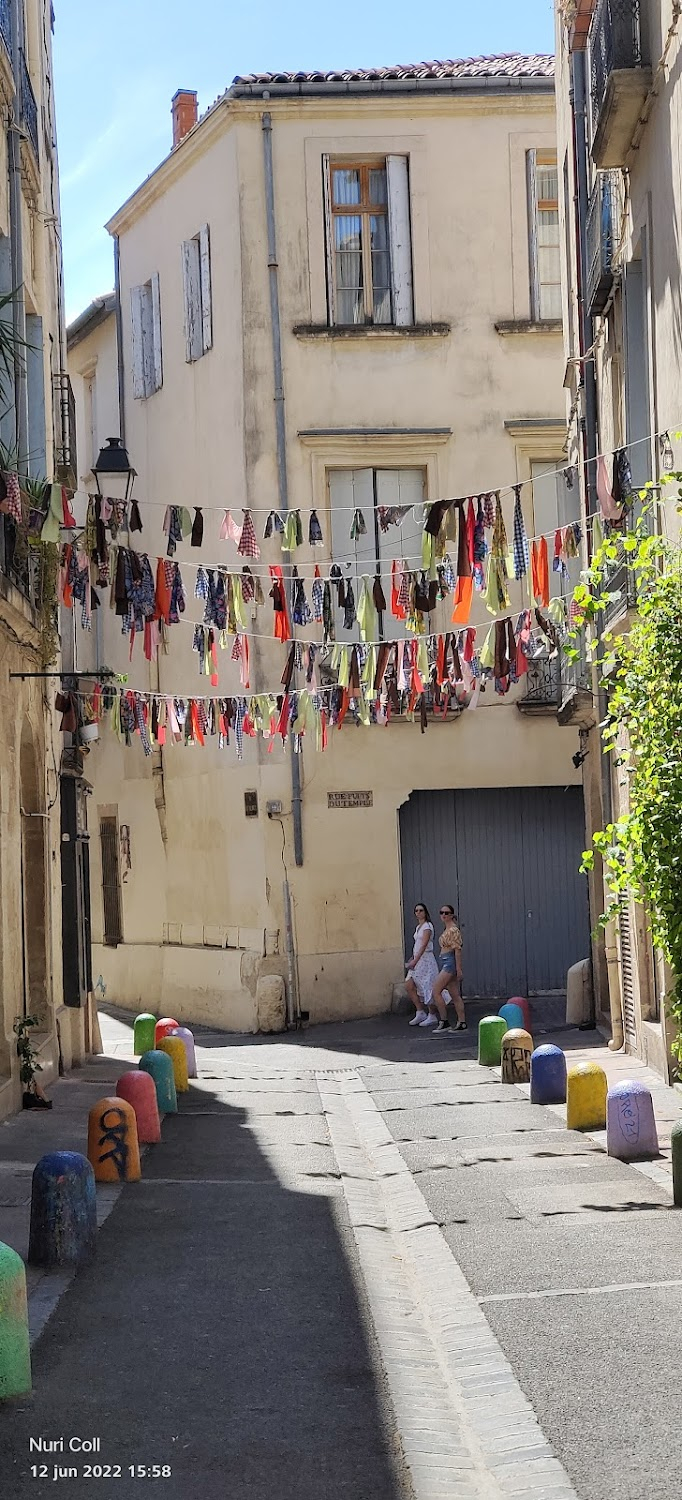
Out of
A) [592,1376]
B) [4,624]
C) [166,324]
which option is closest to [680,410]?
[4,624]

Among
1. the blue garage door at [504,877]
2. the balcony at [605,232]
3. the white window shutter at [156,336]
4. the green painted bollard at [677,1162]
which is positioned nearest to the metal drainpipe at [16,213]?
the balcony at [605,232]

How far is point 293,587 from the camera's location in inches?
729

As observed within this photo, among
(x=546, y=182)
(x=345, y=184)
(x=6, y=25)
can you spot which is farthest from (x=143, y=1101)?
(x=546, y=182)

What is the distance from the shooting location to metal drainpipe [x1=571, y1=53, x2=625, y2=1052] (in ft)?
58.4

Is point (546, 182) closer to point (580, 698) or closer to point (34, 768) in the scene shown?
point (580, 698)

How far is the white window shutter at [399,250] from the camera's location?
24312mm

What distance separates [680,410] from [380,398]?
11957 millimetres

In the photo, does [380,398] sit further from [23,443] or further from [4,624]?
[4,624]

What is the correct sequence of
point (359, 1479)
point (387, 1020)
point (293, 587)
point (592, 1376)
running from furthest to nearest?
point (387, 1020) → point (293, 587) → point (592, 1376) → point (359, 1479)

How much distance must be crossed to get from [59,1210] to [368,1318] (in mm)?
1705

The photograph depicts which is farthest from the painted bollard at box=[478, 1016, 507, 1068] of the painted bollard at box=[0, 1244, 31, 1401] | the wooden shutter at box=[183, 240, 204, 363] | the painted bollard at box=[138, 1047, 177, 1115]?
the wooden shutter at box=[183, 240, 204, 363]

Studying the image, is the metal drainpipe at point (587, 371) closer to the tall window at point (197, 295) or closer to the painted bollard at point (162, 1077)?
the painted bollard at point (162, 1077)

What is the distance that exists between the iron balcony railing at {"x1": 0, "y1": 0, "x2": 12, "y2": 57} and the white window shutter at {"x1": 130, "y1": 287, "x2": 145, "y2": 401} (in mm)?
10855

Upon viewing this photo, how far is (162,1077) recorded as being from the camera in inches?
566
